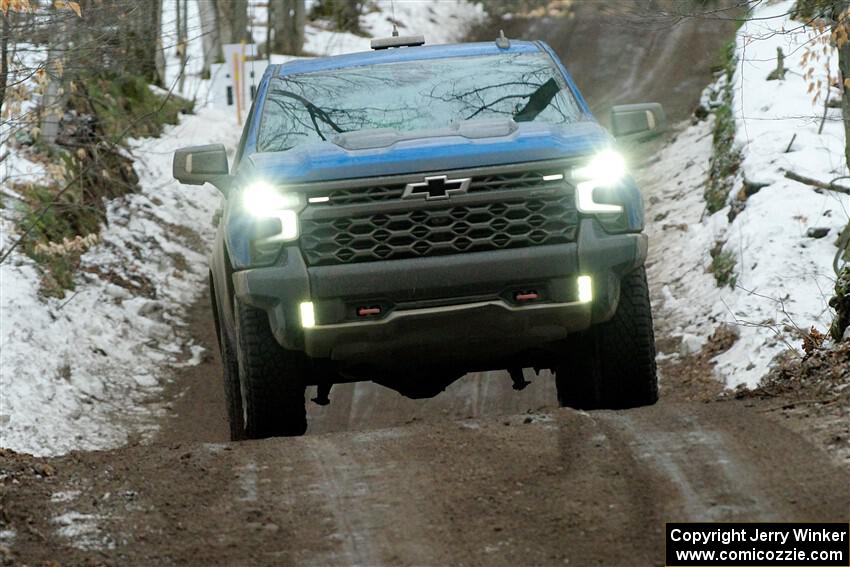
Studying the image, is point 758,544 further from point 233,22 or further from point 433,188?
point 233,22

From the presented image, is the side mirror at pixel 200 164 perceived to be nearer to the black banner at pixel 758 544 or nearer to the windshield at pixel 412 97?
the windshield at pixel 412 97

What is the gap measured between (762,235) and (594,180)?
282 inches

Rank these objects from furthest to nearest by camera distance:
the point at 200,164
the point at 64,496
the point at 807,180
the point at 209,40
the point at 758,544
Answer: the point at 209,40 < the point at 807,180 < the point at 200,164 < the point at 64,496 < the point at 758,544

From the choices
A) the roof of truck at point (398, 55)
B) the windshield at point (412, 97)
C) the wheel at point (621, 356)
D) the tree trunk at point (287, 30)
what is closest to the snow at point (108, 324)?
the roof of truck at point (398, 55)

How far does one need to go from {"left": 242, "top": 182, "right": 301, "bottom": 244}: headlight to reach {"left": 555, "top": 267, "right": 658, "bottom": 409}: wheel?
173cm

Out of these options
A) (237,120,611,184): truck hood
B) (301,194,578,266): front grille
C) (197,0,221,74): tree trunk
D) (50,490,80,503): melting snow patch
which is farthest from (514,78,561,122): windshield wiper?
(197,0,221,74): tree trunk

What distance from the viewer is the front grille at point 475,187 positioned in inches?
267

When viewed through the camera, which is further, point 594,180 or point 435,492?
point 594,180

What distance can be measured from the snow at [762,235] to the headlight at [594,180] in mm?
3469

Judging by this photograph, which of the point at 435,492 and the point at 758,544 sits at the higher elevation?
the point at 758,544

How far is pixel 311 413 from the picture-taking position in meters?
12.1

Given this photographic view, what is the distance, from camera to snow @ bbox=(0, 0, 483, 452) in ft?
38.4

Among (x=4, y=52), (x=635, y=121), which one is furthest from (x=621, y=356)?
(x=4, y=52)

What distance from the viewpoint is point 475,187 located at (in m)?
6.82
